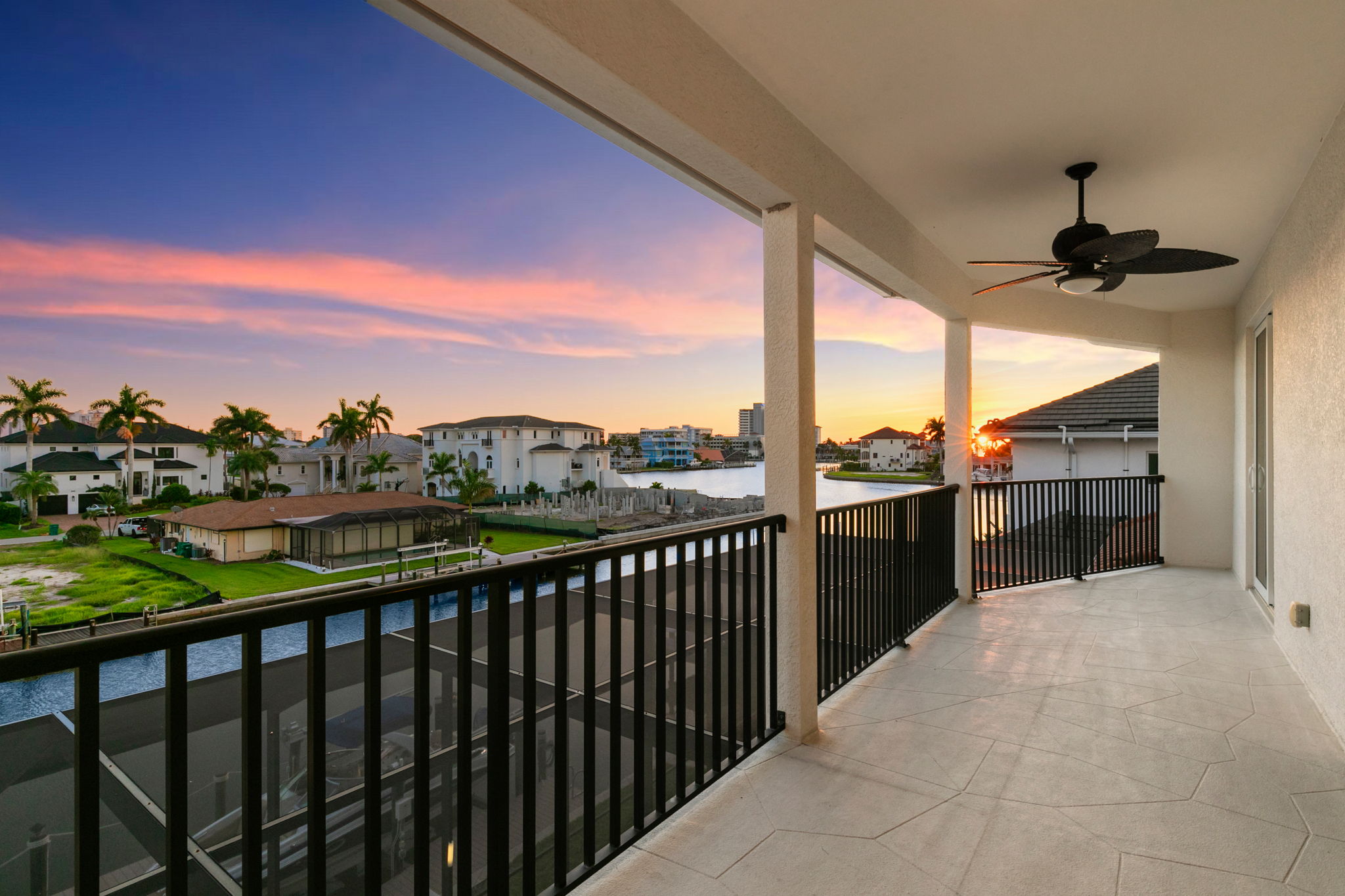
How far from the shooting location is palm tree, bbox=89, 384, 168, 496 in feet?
5.28

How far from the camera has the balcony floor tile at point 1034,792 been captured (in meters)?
1.68

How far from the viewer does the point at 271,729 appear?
127 centimetres

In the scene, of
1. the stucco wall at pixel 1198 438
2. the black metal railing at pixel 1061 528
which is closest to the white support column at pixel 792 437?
the black metal railing at pixel 1061 528

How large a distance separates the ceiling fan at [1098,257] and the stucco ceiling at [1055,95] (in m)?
0.29

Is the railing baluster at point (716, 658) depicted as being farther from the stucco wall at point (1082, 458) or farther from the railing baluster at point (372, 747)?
the stucco wall at point (1082, 458)

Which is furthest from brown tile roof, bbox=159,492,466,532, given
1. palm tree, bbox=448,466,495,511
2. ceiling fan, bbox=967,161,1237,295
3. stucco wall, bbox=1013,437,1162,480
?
stucco wall, bbox=1013,437,1162,480

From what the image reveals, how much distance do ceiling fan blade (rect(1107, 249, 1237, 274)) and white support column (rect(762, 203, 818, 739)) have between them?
1850 millimetres

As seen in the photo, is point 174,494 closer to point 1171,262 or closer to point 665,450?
point 665,450

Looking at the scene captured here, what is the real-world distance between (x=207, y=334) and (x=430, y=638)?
3.96 feet

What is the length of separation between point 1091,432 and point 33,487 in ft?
31.2

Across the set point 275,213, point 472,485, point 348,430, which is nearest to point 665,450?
point 472,485

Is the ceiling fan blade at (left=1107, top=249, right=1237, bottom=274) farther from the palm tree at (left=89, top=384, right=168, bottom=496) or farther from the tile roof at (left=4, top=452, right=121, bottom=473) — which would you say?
the tile roof at (left=4, top=452, right=121, bottom=473)

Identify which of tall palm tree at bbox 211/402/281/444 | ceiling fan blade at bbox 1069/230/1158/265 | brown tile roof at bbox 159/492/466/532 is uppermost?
ceiling fan blade at bbox 1069/230/1158/265

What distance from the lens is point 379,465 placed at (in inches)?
87.0
